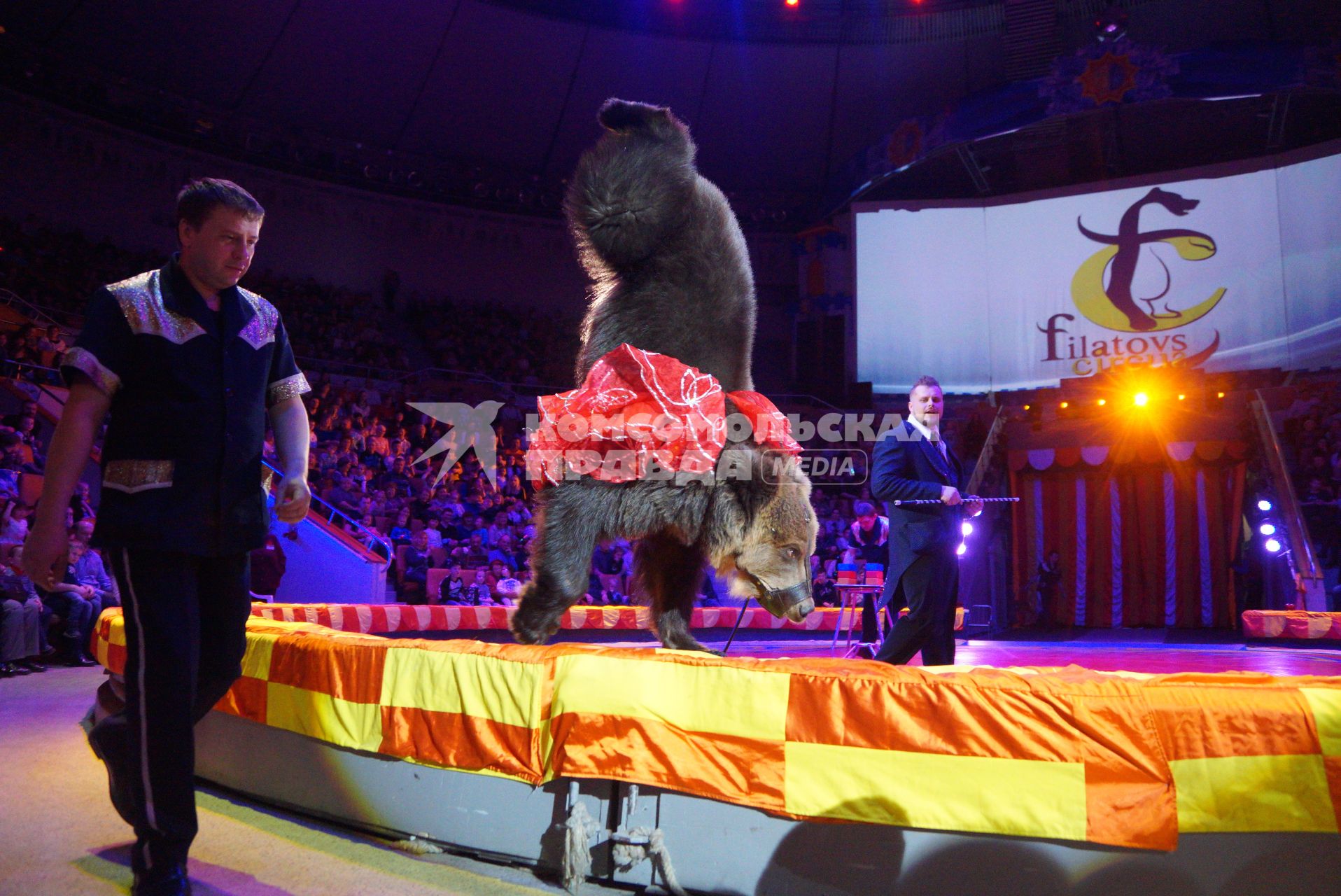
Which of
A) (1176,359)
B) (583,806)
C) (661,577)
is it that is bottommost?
(583,806)

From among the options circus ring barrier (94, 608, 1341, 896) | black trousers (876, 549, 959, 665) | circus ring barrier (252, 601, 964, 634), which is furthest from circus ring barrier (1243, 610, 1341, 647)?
circus ring barrier (94, 608, 1341, 896)

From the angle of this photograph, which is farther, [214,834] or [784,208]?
[784,208]

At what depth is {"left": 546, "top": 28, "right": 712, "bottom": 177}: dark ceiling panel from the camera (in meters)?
16.4

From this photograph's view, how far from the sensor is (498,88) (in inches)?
667

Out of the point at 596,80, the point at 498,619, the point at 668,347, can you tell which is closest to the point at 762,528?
the point at 668,347

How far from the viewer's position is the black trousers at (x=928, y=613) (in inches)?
136

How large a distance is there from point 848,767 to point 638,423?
3.05 feet

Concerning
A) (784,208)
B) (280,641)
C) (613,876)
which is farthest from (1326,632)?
(784,208)

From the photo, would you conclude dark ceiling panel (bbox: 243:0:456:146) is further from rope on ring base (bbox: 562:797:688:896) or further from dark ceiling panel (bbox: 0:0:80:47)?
rope on ring base (bbox: 562:797:688:896)

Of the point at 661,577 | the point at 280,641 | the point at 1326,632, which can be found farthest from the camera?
the point at 1326,632

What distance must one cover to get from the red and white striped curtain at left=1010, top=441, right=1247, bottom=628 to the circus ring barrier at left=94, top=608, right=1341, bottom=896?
41.0 ft

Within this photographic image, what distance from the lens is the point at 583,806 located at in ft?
6.30

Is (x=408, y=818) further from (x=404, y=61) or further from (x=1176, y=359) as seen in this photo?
(x=404, y=61)

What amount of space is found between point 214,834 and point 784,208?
17.8 m
